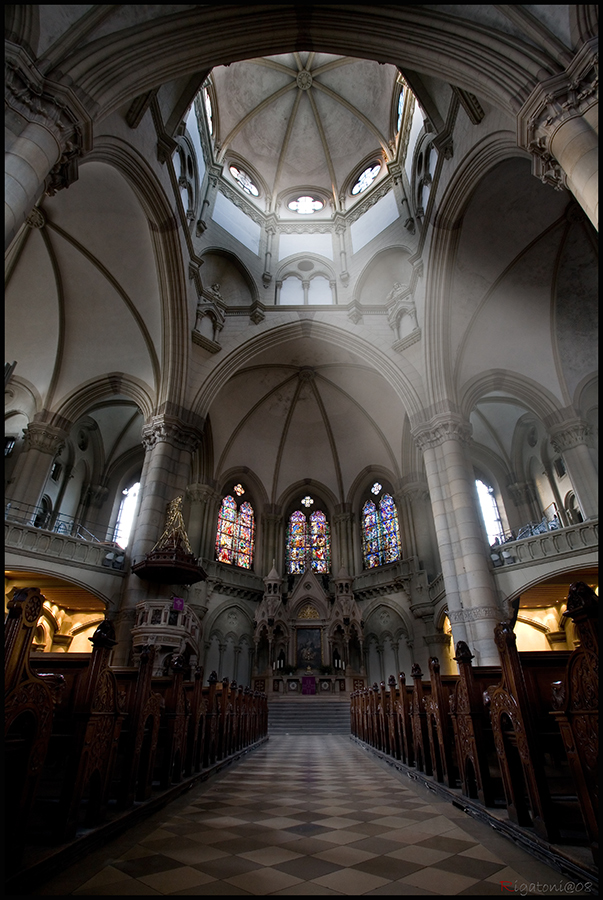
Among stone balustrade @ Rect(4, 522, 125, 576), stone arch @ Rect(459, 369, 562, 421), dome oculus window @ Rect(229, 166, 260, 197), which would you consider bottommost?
stone balustrade @ Rect(4, 522, 125, 576)

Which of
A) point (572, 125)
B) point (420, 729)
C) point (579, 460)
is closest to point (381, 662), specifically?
point (579, 460)

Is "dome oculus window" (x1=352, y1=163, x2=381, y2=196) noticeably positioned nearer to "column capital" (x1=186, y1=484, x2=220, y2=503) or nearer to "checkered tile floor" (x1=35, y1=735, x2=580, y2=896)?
"column capital" (x1=186, y1=484, x2=220, y2=503)

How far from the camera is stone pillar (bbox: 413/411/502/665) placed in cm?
1019

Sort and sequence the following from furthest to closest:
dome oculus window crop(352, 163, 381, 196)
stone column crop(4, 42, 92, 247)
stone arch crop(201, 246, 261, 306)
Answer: dome oculus window crop(352, 163, 381, 196), stone arch crop(201, 246, 261, 306), stone column crop(4, 42, 92, 247)

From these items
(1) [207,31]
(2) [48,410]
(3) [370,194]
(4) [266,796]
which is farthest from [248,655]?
(3) [370,194]

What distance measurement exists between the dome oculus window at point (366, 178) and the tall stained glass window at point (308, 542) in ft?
50.5

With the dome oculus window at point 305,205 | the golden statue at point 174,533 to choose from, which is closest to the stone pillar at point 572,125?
the golden statue at point 174,533

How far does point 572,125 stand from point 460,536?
8257mm

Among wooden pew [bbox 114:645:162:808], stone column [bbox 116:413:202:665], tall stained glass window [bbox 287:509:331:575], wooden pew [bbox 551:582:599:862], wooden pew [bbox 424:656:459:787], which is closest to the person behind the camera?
wooden pew [bbox 551:582:599:862]

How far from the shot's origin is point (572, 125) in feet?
19.7

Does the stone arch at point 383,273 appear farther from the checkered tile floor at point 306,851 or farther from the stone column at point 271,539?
the checkered tile floor at point 306,851

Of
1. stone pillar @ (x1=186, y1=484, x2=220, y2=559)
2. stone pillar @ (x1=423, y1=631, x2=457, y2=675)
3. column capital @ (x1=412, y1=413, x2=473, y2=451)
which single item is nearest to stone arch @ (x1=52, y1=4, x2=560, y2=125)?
column capital @ (x1=412, y1=413, x2=473, y2=451)

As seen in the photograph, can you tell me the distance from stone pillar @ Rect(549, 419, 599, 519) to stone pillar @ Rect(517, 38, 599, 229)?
8.21 meters

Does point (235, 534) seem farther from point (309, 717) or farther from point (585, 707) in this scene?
point (585, 707)
